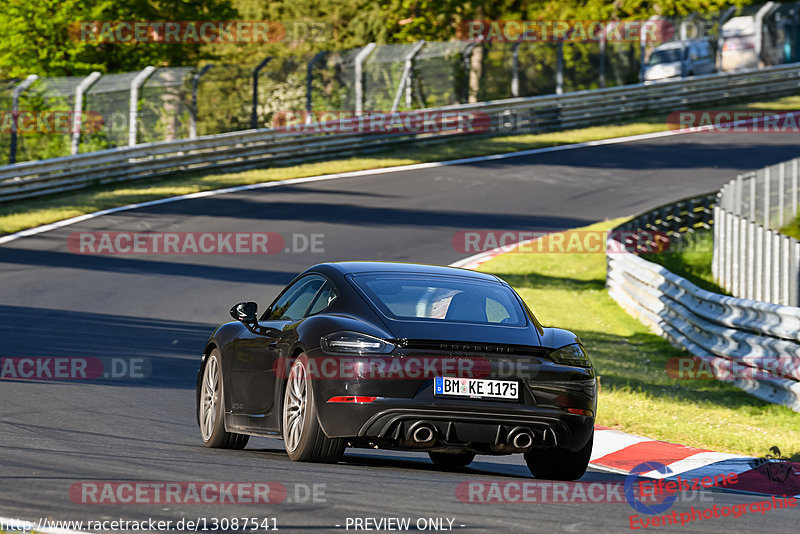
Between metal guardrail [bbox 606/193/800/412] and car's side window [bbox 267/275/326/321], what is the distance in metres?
5.15

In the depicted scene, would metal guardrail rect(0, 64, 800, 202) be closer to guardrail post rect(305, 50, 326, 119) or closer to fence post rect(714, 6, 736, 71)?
guardrail post rect(305, 50, 326, 119)

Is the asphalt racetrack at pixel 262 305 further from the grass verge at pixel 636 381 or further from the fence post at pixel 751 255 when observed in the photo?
the fence post at pixel 751 255

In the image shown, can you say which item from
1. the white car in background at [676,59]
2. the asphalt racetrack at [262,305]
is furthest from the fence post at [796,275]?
the white car in background at [676,59]

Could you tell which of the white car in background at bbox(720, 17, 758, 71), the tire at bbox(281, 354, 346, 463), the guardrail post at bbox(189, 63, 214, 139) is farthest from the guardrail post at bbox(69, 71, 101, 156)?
the white car in background at bbox(720, 17, 758, 71)

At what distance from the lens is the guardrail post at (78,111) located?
2727cm

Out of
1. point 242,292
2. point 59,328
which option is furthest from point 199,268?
point 59,328

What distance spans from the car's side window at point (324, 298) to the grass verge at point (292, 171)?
600 inches

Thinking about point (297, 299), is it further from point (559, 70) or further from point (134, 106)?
point (559, 70)

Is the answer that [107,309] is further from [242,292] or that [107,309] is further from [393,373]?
[393,373]

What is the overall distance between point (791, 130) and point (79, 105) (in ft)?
63.7

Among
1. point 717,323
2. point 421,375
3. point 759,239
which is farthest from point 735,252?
point 421,375

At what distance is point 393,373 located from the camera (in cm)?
735

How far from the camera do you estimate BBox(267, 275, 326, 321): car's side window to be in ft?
27.8

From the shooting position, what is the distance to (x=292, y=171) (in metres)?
29.6
